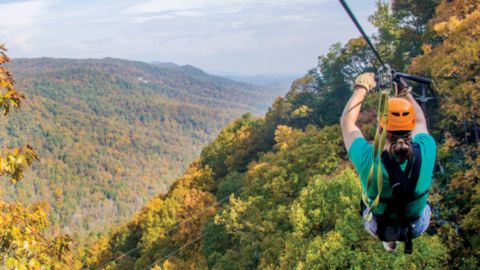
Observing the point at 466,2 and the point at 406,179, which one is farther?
the point at 466,2

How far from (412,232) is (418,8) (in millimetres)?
34302

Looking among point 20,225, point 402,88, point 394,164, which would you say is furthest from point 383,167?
point 20,225

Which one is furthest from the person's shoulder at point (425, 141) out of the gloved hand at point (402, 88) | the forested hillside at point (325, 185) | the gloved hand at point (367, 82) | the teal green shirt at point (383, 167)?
the forested hillside at point (325, 185)

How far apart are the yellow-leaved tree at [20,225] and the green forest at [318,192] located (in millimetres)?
17

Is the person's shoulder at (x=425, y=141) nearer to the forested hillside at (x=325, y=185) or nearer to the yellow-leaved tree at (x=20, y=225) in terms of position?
the yellow-leaved tree at (x=20, y=225)

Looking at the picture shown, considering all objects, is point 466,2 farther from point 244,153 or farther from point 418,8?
point 244,153

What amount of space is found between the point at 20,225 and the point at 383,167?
4.42 m

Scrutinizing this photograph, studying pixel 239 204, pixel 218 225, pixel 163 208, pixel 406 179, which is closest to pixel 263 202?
pixel 239 204

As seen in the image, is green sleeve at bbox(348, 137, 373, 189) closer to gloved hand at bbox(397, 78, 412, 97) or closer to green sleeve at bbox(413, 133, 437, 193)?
green sleeve at bbox(413, 133, 437, 193)

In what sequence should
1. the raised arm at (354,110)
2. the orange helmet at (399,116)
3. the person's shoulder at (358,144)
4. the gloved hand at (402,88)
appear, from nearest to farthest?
1. the orange helmet at (399,116)
2. the person's shoulder at (358,144)
3. the raised arm at (354,110)
4. the gloved hand at (402,88)

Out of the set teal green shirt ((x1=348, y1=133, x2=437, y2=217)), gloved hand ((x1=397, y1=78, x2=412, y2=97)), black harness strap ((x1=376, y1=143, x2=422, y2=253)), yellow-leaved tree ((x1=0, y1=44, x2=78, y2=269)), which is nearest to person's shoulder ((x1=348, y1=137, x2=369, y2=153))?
teal green shirt ((x1=348, y1=133, x2=437, y2=217))

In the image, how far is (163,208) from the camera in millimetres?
49719

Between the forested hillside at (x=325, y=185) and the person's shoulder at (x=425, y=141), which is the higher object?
the person's shoulder at (x=425, y=141)

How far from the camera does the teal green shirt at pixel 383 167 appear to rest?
3.56 meters
